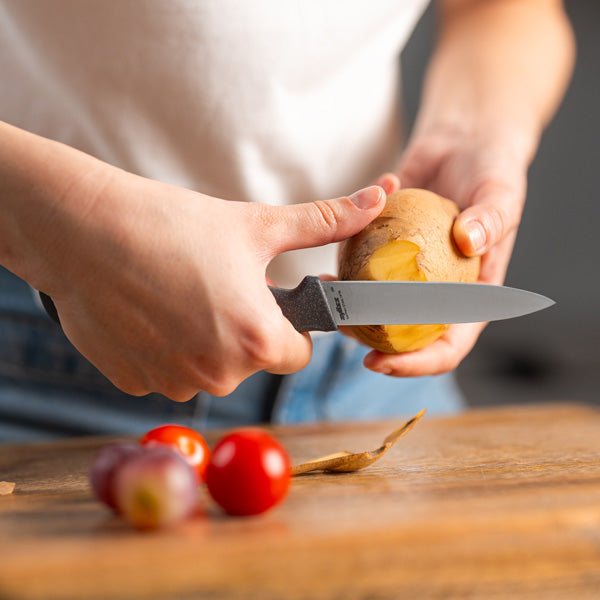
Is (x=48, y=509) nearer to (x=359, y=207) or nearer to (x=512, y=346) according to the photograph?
(x=359, y=207)

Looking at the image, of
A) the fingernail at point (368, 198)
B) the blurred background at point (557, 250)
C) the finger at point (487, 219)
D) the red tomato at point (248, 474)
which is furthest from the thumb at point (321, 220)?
the blurred background at point (557, 250)

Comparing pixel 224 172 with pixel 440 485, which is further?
pixel 224 172

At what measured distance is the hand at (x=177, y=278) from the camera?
79 centimetres

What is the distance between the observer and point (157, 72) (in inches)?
43.0

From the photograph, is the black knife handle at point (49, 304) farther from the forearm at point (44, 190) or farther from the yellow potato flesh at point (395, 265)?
the yellow potato flesh at point (395, 265)

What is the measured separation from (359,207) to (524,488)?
15.7 inches

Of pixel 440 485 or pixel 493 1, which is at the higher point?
pixel 493 1

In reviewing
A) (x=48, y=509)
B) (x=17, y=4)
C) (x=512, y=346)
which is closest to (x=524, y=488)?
(x=48, y=509)

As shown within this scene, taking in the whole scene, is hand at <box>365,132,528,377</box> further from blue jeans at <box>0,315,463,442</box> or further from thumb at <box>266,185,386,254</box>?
blue jeans at <box>0,315,463,442</box>

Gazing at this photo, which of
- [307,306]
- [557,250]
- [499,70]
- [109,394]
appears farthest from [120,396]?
[557,250]

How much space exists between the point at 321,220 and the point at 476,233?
246 millimetres

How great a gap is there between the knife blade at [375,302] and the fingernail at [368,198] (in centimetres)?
11

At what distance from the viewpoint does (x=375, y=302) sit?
90 cm

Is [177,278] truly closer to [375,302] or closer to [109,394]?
[375,302]
